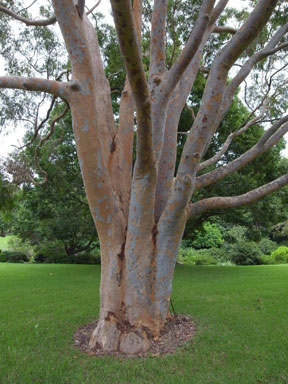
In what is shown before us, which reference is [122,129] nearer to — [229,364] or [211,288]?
[229,364]

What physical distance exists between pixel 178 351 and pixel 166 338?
349mm

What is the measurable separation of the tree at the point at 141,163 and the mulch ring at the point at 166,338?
10cm

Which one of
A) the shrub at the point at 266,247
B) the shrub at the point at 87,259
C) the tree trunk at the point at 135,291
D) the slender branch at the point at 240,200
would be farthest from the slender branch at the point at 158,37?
the shrub at the point at 266,247

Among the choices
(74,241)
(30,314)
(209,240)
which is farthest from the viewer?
(209,240)

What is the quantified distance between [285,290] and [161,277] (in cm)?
466

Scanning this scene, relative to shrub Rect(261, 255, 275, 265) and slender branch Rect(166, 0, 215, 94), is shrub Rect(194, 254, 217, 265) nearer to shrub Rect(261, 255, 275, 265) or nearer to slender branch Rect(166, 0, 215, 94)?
shrub Rect(261, 255, 275, 265)

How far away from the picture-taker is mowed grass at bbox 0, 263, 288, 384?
2.89 meters

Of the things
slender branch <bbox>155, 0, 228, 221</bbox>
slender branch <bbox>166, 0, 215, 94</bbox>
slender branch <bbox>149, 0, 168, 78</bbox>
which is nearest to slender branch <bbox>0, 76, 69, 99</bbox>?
slender branch <bbox>166, 0, 215, 94</bbox>

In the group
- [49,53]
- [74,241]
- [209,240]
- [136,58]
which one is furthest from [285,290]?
[209,240]

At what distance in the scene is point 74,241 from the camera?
62.3 feet

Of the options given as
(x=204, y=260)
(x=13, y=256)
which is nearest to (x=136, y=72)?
(x=204, y=260)

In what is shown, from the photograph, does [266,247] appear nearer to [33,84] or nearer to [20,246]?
[20,246]

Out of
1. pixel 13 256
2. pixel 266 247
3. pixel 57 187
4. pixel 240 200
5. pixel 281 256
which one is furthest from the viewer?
pixel 266 247

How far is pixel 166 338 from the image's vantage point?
3748 millimetres
